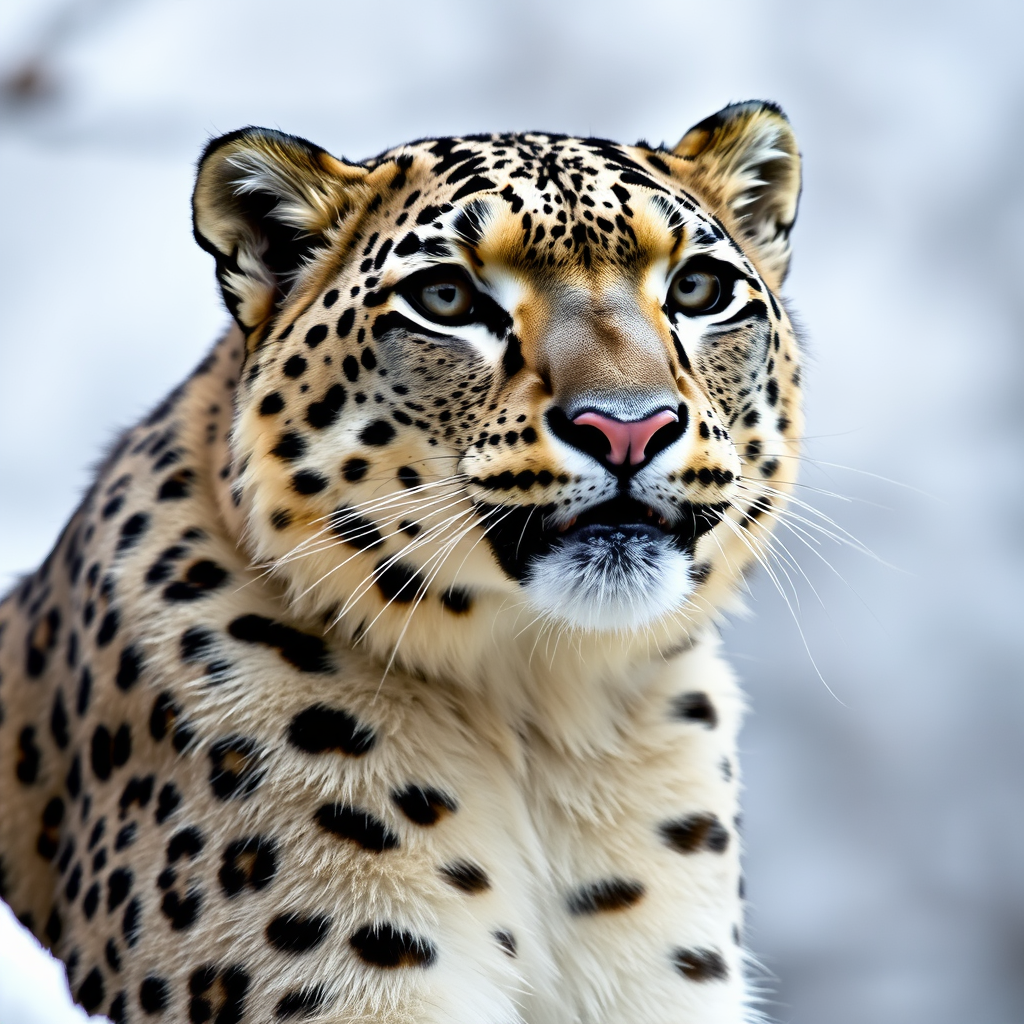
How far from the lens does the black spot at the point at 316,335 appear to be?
13.0 ft

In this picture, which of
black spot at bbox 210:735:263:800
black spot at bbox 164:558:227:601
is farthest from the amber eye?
black spot at bbox 210:735:263:800

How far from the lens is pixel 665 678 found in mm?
4445

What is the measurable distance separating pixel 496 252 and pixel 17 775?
2.18 metres

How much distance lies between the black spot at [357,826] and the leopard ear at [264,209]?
4.56ft

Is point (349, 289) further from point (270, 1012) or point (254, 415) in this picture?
point (270, 1012)

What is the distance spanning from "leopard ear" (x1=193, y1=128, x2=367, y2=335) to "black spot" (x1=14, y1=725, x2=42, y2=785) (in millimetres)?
1429

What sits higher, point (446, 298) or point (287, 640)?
point (446, 298)

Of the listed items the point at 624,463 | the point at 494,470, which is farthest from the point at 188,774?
the point at 624,463

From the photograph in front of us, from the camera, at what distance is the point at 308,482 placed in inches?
153

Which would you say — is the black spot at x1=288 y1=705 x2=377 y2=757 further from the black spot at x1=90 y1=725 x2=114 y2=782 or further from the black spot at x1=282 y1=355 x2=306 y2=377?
the black spot at x1=282 y1=355 x2=306 y2=377

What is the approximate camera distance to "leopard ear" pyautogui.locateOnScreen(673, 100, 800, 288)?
182 inches

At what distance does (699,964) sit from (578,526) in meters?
1.44

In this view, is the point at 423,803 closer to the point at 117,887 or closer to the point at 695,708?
the point at 117,887

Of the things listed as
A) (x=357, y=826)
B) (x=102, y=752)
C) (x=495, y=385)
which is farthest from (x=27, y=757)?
(x=495, y=385)
